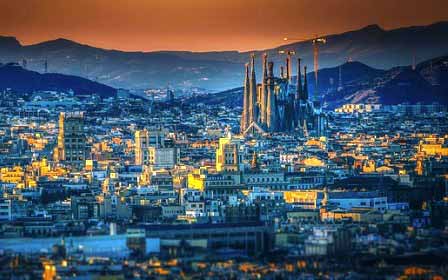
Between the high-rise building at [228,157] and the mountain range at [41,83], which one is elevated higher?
the mountain range at [41,83]

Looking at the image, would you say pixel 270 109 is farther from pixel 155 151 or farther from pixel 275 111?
pixel 155 151

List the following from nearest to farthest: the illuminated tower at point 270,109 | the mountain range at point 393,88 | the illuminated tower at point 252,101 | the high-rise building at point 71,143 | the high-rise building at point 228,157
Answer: the high-rise building at point 228,157, the high-rise building at point 71,143, the illuminated tower at point 270,109, the illuminated tower at point 252,101, the mountain range at point 393,88

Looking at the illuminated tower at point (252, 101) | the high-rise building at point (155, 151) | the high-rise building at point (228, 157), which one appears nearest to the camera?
the high-rise building at point (228, 157)


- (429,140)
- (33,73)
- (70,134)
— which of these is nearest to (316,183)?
(70,134)

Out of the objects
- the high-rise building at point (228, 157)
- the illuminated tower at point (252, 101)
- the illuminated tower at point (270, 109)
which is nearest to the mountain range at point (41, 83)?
the illuminated tower at point (252, 101)

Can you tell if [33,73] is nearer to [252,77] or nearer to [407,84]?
[407,84]

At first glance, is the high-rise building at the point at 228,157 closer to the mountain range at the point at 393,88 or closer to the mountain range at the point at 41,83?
the mountain range at the point at 41,83

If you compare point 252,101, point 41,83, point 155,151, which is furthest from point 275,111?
point 41,83
